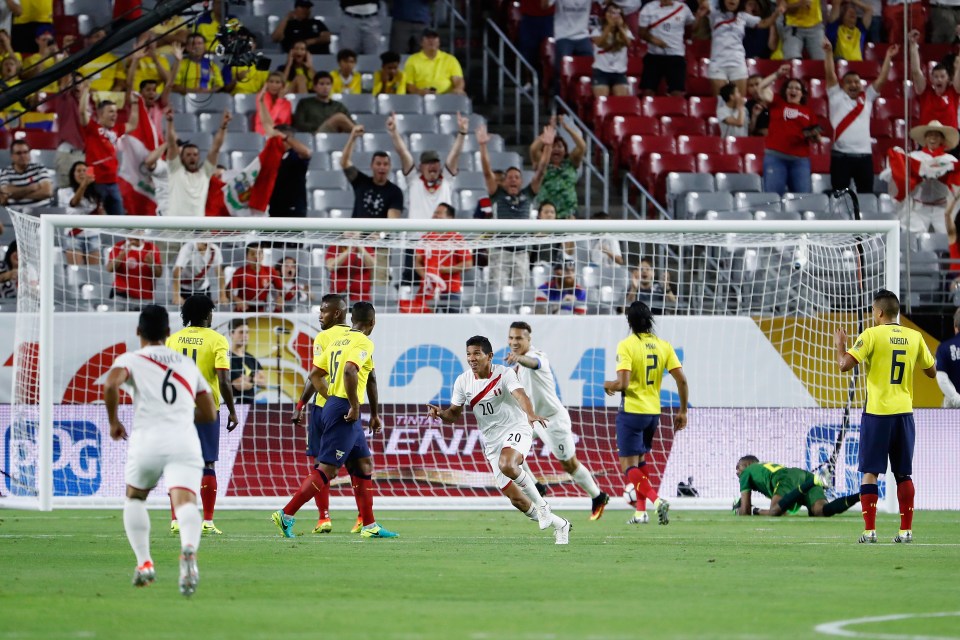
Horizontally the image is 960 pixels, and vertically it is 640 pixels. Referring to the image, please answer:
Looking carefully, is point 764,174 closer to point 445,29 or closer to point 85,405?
point 445,29

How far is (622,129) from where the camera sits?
75.4 feet

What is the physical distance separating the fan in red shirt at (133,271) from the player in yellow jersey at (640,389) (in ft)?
19.3

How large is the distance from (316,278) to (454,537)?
6126mm

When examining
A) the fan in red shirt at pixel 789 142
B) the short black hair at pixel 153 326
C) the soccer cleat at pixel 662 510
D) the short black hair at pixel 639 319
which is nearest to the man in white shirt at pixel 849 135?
the fan in red shirt at pixel 789 142

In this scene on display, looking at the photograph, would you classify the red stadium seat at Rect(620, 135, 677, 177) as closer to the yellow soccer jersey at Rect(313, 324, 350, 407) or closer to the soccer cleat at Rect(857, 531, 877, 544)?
the yellow soccer jersey at Rect(313, 324, 350, 407)

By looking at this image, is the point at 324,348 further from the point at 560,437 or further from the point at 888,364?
the point at 888,364

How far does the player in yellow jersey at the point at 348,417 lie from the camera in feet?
42.4

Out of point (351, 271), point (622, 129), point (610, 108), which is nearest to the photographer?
point (351, 271)

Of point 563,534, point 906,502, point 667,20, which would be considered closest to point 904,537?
point 906,502

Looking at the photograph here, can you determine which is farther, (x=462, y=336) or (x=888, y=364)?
(x=462, y=336)

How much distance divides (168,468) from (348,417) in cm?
443

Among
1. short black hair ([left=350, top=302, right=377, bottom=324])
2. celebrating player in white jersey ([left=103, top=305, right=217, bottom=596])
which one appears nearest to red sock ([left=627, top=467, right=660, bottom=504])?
short black hair ([left=350, top=302, right=377, bottom=324])

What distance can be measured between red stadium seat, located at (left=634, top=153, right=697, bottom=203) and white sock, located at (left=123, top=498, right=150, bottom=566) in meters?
14.3

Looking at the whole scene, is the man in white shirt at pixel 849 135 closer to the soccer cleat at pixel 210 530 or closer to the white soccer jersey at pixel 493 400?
the white soccer jersey at pixel 493 400
